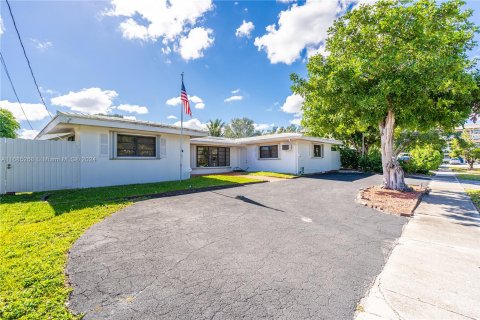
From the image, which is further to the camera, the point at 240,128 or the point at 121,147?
the point at 240,128

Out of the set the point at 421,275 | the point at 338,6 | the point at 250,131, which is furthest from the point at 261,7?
the point at 250,131

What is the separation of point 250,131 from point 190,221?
50.2 metres

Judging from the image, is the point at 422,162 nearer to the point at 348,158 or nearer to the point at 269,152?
the point at 348,158

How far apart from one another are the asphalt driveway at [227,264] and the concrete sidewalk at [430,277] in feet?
0.57

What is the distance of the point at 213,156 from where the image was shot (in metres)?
17.2

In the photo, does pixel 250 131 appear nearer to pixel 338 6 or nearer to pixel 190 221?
pixel 338 6

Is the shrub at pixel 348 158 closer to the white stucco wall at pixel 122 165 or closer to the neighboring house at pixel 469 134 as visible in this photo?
the neighboring house at pixel 469 134

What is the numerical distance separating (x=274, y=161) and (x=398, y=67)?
10962mm

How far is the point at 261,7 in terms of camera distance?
1008 centimetres

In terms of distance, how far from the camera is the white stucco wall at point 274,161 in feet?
51.8

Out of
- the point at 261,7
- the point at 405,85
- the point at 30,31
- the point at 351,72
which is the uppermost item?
the point at 261,7

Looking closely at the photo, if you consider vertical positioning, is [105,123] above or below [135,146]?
above

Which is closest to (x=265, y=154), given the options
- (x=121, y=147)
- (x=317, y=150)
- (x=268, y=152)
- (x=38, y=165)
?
(x=268, y=152)

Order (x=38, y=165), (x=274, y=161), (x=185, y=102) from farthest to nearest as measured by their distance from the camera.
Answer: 1. (x=274, y=161)
2. (x=185, y=102)
3. (x=38, y=165)
